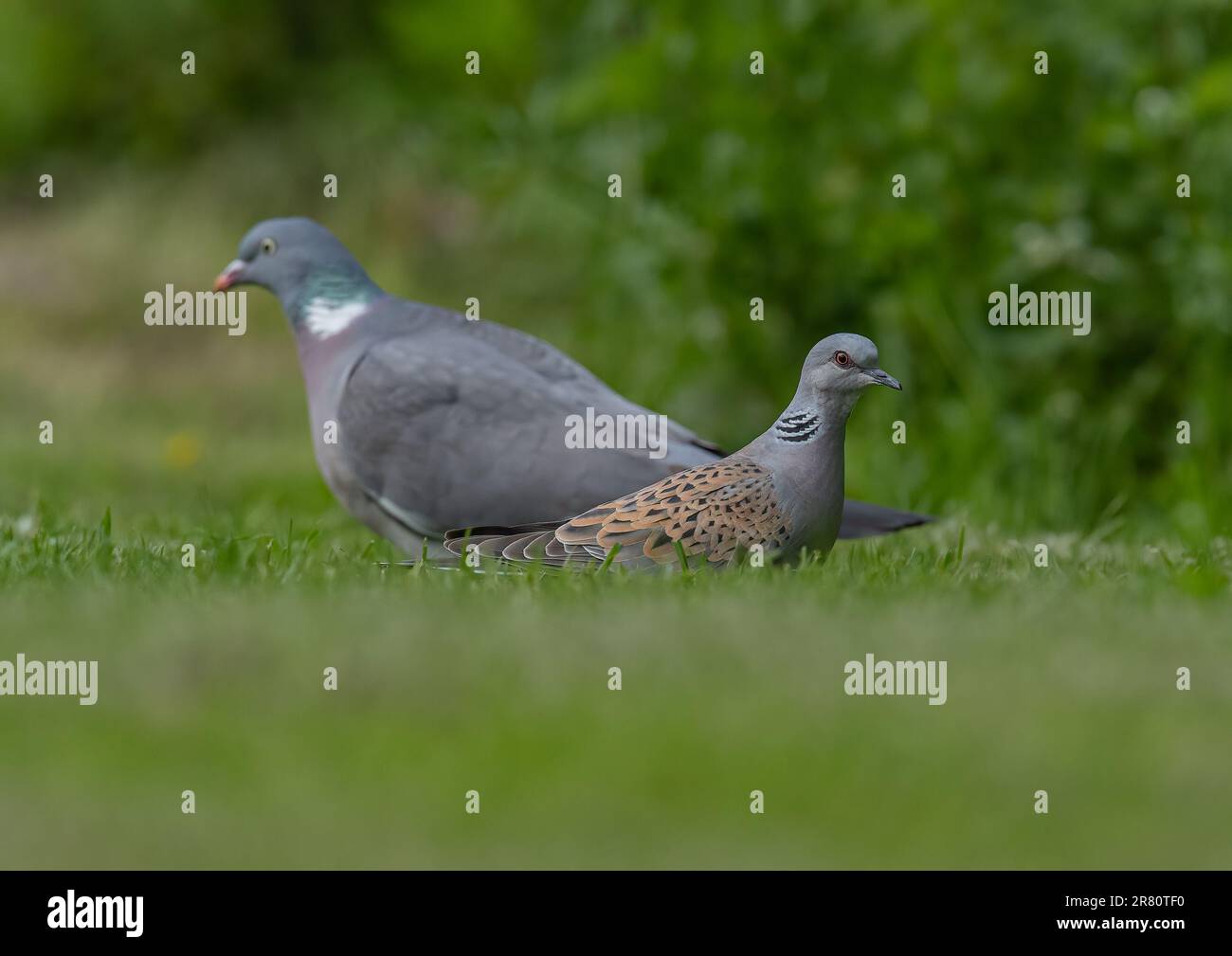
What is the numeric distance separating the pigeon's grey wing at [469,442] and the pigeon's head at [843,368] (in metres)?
0.61

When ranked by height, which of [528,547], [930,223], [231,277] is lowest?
[528,547]

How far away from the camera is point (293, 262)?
5.87 metres

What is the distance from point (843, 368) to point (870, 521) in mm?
725

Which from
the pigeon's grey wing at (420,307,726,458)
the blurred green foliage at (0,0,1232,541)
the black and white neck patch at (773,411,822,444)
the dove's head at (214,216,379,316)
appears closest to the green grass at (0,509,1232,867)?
the black and white neck patch at (773,411,822,444)

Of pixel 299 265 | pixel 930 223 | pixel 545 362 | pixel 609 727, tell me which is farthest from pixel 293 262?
pixel 609 727

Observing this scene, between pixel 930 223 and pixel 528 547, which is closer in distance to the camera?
pixel 528 547

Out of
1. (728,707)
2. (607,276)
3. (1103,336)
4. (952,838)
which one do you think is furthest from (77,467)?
(952,838)

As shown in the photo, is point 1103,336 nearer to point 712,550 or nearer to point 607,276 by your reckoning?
point 607,276

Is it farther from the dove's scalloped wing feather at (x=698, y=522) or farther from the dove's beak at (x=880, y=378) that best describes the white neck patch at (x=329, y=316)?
the dove's beak at (x=880, y=378)

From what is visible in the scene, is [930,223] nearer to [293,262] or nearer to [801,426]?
[293,262]

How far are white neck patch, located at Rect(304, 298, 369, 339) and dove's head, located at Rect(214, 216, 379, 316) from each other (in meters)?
0.03

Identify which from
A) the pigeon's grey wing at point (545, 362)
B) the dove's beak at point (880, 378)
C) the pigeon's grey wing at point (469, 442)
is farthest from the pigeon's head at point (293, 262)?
the dove's beak at point (880, 378)

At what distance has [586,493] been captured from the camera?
512 centimetres

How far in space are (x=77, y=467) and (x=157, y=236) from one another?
4542mm
